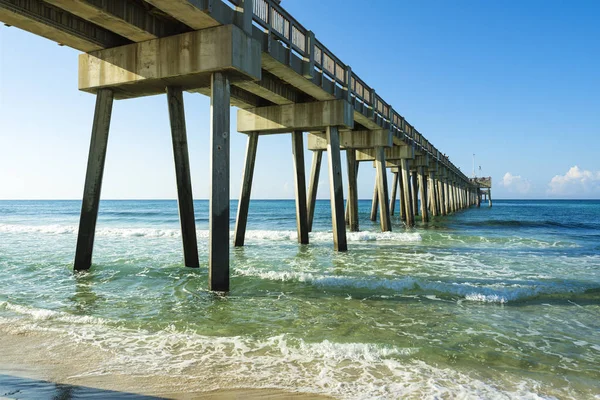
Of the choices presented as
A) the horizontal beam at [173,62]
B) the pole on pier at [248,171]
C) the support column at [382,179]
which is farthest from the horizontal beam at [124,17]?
the support column at [382,179]

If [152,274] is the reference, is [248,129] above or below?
above

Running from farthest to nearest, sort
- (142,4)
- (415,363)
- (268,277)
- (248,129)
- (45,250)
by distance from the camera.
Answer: (45,250) < (248,129) < (268,277) < (142,4) < (415,363)

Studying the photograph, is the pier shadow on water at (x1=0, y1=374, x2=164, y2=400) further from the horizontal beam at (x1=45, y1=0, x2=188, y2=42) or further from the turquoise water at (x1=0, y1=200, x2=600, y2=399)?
the horizontal beam at (x1=45, y1=0, x2=188, y2=42)

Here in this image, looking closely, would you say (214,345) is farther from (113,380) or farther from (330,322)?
(330,322)

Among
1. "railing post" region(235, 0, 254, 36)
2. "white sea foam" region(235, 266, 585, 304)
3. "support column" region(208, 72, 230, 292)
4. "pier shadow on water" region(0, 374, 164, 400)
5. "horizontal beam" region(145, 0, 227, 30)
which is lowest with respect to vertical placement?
"white sea foam" region(235, 266, 585, 304)

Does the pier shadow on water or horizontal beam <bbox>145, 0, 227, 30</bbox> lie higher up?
horizontal beam <bbox>145, 0, 227, 30</bbox>

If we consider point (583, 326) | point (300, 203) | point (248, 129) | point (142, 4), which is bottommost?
point (583, 326)

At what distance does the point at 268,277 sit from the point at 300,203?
20.0 feet

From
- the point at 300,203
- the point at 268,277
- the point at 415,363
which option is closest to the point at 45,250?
the point at 300,203

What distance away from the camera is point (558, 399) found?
399cm

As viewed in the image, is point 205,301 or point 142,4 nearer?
point 205,301

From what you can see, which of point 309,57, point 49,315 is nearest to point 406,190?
point 309,57

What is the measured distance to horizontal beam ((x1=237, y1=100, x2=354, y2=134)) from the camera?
1448 cm

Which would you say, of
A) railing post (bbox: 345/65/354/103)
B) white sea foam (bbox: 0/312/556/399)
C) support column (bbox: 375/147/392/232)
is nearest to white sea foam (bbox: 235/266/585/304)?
white sea foam (bbox: 0/312/556/399)
